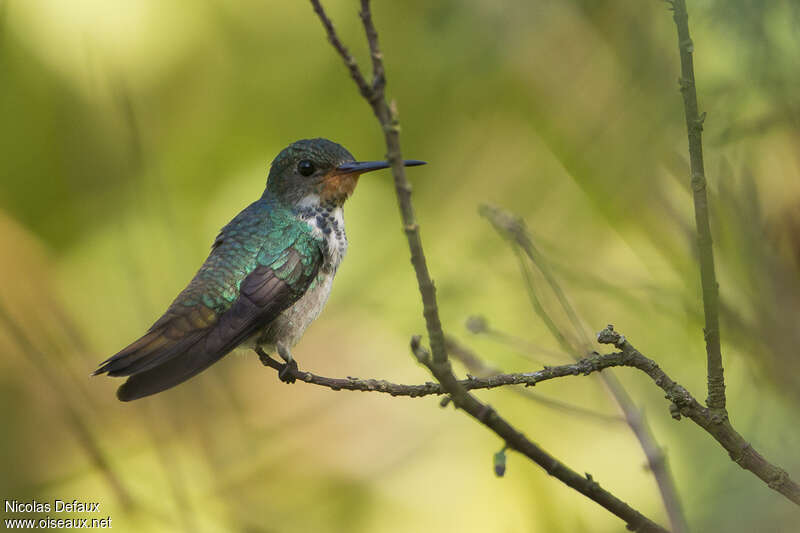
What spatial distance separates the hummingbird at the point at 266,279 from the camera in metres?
2.15

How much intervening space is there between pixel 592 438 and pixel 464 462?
506mm

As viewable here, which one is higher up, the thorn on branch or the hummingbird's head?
the hummingbird's head

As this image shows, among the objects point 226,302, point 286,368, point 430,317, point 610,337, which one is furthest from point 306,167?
point 430,317

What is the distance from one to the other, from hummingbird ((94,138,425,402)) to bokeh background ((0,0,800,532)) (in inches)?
24.4

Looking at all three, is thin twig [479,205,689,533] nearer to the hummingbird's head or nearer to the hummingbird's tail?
the hummingbird's head

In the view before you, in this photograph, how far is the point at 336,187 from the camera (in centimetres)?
277

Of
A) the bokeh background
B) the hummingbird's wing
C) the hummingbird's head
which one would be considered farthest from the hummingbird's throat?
the bokeh background

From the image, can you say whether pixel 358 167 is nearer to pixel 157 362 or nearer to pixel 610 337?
pixel 157 362

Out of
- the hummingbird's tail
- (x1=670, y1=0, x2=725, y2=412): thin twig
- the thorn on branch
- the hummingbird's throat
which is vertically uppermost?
the hummingbird's throat

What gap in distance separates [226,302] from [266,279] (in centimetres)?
15

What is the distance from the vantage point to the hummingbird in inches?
84.7

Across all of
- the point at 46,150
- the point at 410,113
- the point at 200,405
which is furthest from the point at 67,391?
the point at 410,113

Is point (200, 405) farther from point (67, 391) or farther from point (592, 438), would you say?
point (592, 438)

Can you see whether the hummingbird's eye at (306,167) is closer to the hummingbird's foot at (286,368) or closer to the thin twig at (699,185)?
the hummingbird's foot at (286,368)
